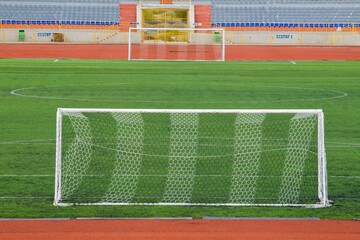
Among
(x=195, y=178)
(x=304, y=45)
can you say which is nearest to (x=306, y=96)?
(x=195, y=178)

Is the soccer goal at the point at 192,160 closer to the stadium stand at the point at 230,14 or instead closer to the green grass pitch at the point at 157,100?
the green grass pitch at the point at 157,100

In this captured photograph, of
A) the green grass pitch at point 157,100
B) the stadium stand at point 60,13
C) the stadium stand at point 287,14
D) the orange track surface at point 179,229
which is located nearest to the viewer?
the orange track surface at point 179,229

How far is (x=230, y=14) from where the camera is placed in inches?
2466

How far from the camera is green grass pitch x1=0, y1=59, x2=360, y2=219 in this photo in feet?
29.5

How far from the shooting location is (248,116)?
14992 millimetres

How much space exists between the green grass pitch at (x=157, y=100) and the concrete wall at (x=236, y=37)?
22.3 metres

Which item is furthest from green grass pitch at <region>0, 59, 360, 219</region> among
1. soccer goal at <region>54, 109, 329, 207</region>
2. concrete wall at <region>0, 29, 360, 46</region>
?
concrete wall at <region>0, 29, 360, 46</region>

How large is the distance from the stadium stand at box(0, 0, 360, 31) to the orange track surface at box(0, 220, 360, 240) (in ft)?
170

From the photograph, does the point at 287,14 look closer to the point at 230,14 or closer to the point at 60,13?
the point at 230,14

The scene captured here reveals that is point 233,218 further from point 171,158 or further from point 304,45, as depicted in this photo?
point 304,45

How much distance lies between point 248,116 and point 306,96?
6.69 m

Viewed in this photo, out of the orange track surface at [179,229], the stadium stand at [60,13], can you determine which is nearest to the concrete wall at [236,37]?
the stadium stand at [60,13]

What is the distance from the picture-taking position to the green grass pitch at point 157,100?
29.5 ft

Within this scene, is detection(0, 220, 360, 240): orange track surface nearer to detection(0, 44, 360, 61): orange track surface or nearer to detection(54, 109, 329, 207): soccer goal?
detection(54, 109, 329, 207): soccer goal
